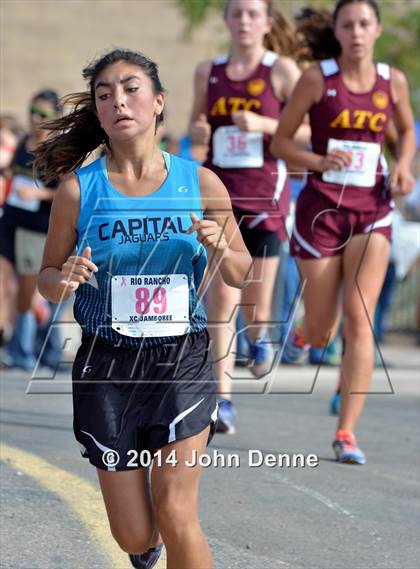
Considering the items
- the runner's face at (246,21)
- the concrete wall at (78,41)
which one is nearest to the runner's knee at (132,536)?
the runner's face at (246,21)

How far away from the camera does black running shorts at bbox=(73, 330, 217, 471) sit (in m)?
4.03

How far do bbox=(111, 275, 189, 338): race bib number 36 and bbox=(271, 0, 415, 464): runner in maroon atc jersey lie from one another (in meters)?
2.48

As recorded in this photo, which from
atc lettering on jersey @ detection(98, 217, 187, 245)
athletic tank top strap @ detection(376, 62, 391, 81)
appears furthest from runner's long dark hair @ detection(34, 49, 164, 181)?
athletic tank top strap @ detection(376, 62, 391, 81)

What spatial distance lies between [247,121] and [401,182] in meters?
1.05

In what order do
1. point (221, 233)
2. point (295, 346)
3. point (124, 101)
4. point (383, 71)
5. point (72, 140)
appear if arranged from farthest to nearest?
point (295, 346), point (383, 71), point (72, 140), point (124, 101), point (221, 233)

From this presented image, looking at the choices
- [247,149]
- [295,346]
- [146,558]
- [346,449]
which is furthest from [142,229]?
[295,346]

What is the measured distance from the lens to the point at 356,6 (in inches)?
269

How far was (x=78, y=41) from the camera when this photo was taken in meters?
28.5

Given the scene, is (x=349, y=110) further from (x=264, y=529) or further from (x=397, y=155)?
(x=264, y=529)

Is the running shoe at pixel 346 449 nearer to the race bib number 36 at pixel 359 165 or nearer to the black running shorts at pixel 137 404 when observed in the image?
the race bib number 36 at pixel 359 165

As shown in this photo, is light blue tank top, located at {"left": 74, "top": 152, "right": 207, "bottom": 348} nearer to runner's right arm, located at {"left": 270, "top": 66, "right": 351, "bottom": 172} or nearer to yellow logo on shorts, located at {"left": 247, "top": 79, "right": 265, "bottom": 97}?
runner's right arm, located at {"left": 270, "top": 66, "right": 351, "bottom": 172}

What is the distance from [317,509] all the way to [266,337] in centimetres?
307

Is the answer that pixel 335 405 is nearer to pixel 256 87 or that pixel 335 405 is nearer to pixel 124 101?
pixel 256 87

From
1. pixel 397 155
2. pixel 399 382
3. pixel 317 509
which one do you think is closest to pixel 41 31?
pixel 399 382
